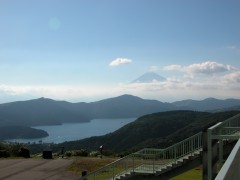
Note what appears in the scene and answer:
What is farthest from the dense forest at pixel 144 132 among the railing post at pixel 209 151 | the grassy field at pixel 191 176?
the railing post at pixel 209 151

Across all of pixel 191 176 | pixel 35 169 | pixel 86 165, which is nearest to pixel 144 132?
pixel 86 165

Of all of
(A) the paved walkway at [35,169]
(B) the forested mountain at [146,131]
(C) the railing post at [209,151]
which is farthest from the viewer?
(B) the forested mountain at [146,131]

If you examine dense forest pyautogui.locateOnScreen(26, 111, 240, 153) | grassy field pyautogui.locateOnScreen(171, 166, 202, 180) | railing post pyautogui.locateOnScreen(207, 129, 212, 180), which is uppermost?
railing post pyautogui.locateOnScreen(207, 129, 212, 180)

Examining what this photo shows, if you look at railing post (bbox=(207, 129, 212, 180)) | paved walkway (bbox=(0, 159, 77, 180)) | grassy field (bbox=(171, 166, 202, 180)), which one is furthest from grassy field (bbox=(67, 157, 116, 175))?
railing post (bbox=(207, 129, 212, 180))

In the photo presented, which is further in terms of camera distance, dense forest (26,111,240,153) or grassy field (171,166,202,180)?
dense forest (26,111,240,153)

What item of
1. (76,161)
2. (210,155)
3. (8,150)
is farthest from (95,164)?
(210,155)

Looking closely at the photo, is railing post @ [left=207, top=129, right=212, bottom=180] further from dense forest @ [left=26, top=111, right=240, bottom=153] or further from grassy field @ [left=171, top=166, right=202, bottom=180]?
dense forest @ [left=26, top=111, right=240, bottom=153]

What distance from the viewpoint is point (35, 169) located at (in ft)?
97.6

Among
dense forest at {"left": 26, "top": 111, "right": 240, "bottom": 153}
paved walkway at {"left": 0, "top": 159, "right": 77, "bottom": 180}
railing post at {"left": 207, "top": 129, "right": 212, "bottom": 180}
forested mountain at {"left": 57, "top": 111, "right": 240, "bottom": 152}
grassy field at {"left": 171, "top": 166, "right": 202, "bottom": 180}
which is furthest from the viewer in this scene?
forested mountain at {"left": 57, "top": 111, "right": 240, "bottom": 152}

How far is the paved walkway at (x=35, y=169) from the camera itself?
26.9 metres

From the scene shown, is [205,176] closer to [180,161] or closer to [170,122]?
[180,161]

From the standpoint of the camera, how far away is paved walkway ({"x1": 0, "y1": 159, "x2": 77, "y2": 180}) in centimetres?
2694

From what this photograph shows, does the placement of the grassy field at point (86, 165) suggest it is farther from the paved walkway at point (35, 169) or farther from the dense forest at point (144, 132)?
the dense forest at point (144, 132)

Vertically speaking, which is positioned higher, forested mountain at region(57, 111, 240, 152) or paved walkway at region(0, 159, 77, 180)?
paved walkway at region(0, 159, 77, 180)
